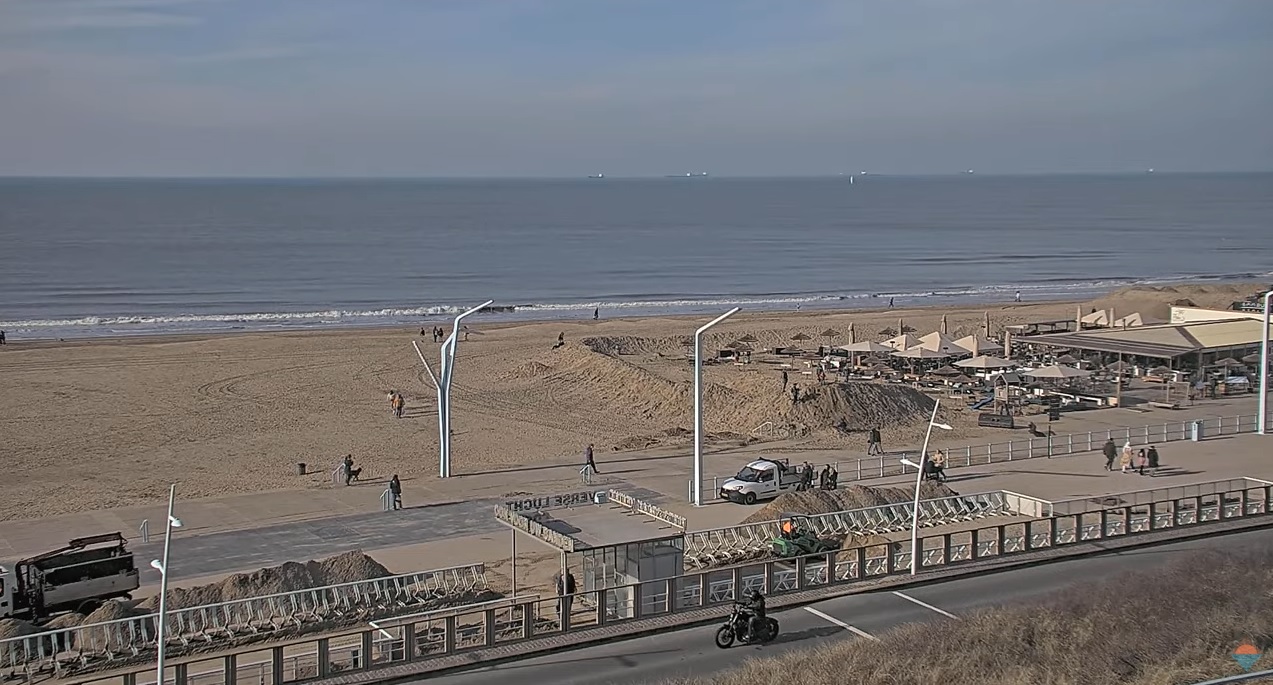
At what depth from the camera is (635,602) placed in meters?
20.3

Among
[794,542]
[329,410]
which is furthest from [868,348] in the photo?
[794,542]

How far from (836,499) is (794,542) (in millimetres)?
3959

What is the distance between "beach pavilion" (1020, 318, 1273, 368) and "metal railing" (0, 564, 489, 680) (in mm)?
32428

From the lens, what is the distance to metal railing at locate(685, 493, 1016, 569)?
24.9 metres

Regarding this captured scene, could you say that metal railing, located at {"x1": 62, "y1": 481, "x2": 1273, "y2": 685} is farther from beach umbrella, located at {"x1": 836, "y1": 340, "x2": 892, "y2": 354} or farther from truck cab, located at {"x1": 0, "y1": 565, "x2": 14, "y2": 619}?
beach umbrella, located at {"x1": 836, "y1": 340, "x2": 892, "y2": 354}

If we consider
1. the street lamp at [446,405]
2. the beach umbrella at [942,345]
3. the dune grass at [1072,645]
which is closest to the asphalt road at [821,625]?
the dune grass at [1072,645]

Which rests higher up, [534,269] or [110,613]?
[534,269]

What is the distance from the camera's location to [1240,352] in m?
49.0

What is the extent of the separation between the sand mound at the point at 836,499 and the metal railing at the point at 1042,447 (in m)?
3.42

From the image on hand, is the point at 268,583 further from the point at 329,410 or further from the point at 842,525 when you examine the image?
the point at 329,410

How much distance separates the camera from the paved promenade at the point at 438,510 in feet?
85.2

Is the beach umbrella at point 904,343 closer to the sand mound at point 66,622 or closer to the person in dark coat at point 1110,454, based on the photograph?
the person in dark coat at point 1110,454

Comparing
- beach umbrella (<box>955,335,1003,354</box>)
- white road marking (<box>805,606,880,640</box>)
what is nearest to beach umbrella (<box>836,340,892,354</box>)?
beach umbrella (<box>955,335,1003,354</box>)

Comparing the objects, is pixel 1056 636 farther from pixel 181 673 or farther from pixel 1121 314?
pixel 1121 314
